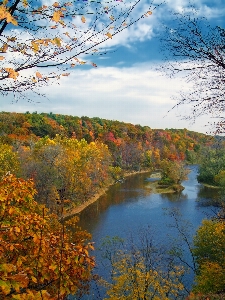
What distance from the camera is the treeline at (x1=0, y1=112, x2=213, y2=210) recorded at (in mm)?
23438

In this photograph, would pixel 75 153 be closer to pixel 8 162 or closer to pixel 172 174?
pixel 8 162

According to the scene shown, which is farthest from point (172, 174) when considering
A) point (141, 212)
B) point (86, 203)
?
point (141, 212)

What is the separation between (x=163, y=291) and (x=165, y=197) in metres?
21.3

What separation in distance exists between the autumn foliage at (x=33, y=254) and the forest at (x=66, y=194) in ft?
0.05

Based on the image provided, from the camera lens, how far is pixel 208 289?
10953 mm

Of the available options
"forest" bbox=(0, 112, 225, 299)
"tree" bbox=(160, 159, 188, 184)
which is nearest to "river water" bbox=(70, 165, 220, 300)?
"forest" bbox=(0, 112, 225, 299)

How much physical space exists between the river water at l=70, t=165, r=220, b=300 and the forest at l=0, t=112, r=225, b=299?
178 centimetres

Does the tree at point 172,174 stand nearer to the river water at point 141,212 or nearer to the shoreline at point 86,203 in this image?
the river water at point 141,212

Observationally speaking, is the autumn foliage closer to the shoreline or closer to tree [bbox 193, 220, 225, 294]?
tree [bbox 193, 220, 225, 294]

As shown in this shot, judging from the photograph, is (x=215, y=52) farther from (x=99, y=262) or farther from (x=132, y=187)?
(x=132, y=187)

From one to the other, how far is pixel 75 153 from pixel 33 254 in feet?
83.5

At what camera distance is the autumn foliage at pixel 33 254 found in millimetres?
2805

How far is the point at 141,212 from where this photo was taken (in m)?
24.3

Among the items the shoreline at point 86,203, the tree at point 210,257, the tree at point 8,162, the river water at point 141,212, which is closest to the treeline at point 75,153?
the tree at point 8,162
